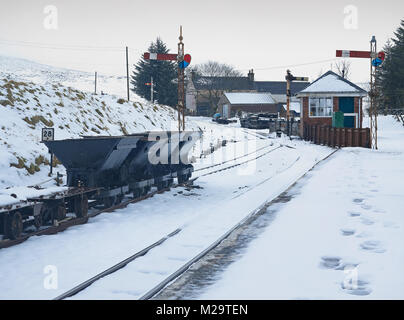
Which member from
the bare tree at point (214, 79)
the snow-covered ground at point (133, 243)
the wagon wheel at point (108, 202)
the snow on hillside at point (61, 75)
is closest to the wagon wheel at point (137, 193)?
the snow-covered ground at point (133, 243)

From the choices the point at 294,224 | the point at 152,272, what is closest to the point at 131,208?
the point at 294,224

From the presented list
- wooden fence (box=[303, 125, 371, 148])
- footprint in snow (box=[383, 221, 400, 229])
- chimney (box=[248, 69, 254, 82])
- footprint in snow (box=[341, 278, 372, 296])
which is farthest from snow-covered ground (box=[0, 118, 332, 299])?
chimney (box=[248, 69, 254, 82])

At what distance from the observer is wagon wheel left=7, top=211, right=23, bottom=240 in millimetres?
8969

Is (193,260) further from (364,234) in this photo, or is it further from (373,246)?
(364,234)

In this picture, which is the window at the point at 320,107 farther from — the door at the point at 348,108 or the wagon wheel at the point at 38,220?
the wagon wheel at the point at 38,220

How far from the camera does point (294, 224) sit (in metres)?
9.80

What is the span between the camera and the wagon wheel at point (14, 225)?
8.97 m

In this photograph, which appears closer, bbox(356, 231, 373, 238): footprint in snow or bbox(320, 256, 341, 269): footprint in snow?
bbox(320, 256, 341, 269): footprint in snow

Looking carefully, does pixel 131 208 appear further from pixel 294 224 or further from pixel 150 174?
pixel 294 224

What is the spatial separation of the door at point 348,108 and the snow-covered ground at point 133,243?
71.4 feet

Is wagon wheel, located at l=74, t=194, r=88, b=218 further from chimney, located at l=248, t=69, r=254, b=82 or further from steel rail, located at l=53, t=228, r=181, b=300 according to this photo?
chimney, located at l=248, t=69, r=254, b=82

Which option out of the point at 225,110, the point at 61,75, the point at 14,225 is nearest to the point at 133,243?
the point at 14,225

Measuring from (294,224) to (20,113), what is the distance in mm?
14298

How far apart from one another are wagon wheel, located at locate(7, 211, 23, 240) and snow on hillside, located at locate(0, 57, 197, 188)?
229 inches
